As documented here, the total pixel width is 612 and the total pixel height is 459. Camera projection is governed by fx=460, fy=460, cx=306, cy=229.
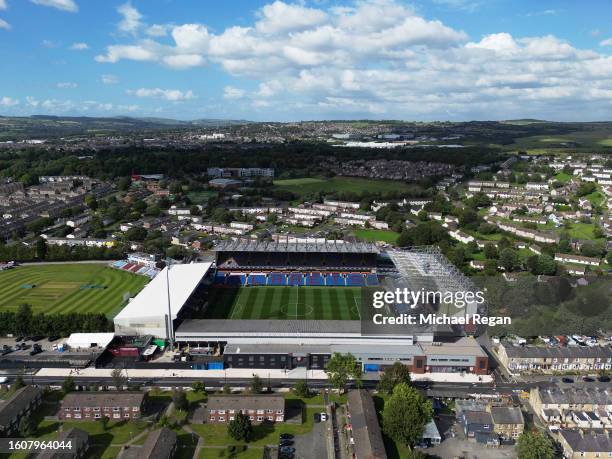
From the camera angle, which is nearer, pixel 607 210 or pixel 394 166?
pixel 607 210

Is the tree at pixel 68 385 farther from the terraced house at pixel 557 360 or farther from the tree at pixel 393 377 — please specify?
the terraced house at pixel 557 360

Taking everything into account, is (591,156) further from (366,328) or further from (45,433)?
(45,433)

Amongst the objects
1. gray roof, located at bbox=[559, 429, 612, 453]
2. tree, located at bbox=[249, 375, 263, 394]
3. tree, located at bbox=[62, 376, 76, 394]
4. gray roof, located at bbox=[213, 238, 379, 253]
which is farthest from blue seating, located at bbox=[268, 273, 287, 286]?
gray roof, located at bbox=[559, 429, 612, 453]

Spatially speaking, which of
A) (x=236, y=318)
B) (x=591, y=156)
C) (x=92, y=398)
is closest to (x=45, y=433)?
(x=92, y=398)

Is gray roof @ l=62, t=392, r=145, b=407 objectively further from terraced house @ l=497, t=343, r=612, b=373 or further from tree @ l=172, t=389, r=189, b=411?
terraced house @ l=497, t=343, r=612, b=373

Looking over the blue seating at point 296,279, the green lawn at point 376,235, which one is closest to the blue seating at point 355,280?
the blue seating at point 296,279

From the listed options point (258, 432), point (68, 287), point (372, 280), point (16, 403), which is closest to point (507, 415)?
point (258, 432)
